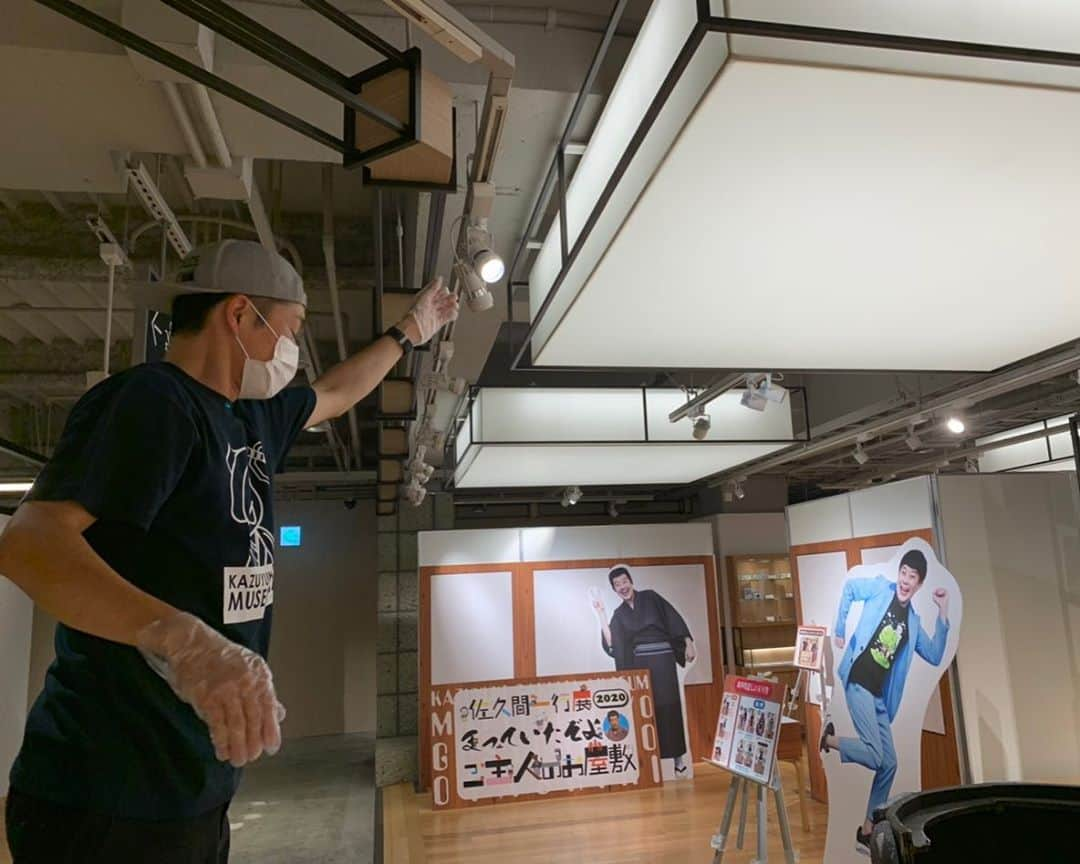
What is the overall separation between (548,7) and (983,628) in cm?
431

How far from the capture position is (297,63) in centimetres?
121

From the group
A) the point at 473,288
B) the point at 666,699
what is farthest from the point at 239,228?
the point at 666,699

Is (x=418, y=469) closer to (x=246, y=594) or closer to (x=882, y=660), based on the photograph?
(x=882, y=660)

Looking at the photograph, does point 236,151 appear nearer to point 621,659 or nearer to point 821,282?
point 821,282

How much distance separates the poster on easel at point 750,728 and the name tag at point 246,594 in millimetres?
3945

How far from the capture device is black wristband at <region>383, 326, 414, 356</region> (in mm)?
1983

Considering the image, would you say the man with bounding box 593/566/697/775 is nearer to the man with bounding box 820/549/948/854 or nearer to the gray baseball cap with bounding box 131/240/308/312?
the man with bounding box 820/549/948/854

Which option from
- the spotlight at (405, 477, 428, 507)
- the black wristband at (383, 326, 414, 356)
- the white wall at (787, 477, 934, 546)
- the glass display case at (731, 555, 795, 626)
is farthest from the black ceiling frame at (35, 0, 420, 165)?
the glass display case at (731, 555, 795, 626)

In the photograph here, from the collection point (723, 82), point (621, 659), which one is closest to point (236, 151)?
point (723, 82)

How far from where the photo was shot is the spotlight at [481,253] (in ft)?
7.34

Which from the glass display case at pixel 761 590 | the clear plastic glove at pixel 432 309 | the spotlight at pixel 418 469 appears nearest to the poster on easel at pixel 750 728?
the spotlight at pixel 418 469

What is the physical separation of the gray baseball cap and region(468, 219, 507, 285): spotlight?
977 millimetres

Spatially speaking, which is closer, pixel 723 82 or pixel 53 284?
pixel 723 82

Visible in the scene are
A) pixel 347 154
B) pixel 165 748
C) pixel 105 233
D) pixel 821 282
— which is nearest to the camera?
pixel 165 748
